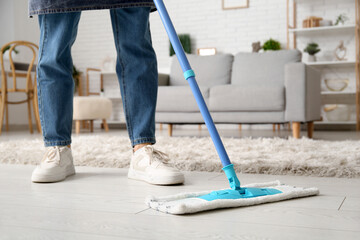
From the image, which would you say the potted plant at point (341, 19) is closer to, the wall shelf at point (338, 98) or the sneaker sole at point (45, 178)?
the wall shelf at point (338, 98)

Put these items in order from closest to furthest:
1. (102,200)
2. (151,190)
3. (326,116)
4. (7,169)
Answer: (102,200) → (151,190) → (7,169) → (326,116)

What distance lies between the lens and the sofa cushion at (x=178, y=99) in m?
3.63

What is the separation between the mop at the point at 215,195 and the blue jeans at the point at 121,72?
326 millimetres

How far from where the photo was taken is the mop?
0.88 meters

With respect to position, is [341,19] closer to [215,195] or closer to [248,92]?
[248,92]

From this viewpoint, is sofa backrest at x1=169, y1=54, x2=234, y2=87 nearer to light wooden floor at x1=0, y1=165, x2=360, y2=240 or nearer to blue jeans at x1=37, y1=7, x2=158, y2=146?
blue jeans at x1=37, y1=7, x2=158, y2=146

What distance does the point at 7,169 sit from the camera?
66.1 inches

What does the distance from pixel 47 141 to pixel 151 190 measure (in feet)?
1.39

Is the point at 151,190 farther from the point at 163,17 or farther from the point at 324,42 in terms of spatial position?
the point at 324,42

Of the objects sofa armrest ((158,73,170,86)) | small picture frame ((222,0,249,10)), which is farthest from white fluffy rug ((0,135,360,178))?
small picture frame ((222,0,249,10))

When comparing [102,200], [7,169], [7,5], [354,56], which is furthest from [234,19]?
[102,200]

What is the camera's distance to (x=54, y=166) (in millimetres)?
1354

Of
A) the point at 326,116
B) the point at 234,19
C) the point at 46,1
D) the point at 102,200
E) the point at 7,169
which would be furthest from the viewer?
the point at 234,19

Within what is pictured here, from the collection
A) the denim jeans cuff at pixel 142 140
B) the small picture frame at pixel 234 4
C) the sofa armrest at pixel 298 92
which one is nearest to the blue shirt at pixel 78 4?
the denim jeans cuff at pixel 142 140
